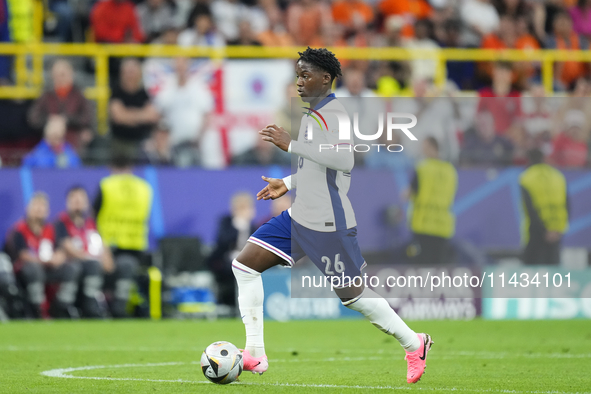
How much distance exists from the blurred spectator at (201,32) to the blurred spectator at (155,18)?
0.41 m

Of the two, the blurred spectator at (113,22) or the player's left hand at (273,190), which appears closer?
the player's left hand at (273,190)

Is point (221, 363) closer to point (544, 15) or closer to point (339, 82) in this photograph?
point (339, 82)

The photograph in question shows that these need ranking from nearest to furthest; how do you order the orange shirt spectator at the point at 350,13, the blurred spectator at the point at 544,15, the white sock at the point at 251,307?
the white sock at the point at 251,307 < the orange shirt spectator at the point at 350,13 < the blurred spectator at the point at 544,15

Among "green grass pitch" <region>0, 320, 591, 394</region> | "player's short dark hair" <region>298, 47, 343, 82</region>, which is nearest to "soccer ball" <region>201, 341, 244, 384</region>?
"green grass pitch" <region>0, 320, 591, 394</region>

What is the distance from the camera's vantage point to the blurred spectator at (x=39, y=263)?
12609 mm

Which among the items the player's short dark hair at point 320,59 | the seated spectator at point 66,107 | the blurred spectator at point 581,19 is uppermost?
the blurred spectator at point 581,19

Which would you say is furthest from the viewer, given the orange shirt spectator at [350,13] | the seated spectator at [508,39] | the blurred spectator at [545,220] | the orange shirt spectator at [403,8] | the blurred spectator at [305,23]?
the orange shirt spectator at [403,8]

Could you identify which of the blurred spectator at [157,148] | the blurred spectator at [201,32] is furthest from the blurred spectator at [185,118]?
the blurred spectator at [201,32]

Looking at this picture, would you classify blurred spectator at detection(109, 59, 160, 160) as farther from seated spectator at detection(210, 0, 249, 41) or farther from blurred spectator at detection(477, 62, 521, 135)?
blurred spectator at detection(477, 62, 521, 135)

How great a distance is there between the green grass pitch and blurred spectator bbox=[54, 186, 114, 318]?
57 cm

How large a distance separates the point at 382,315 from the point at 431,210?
774cm

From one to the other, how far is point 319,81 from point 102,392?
245cm

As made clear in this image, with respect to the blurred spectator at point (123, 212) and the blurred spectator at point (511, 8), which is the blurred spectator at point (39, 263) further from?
the blurred spectator at point (511, 8)

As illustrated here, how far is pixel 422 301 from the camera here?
13.3m
